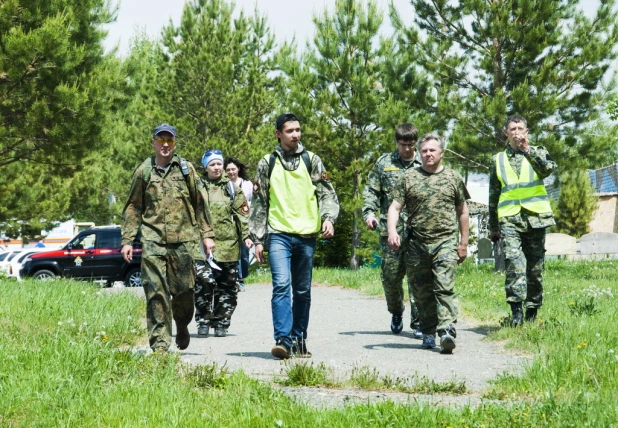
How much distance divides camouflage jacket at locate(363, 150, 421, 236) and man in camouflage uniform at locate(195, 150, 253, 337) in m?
1.43

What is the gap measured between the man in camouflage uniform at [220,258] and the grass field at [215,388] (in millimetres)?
1133

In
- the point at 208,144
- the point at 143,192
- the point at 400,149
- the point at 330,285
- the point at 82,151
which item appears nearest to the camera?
the point at 143,192

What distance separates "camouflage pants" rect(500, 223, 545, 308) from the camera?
8.95 meters

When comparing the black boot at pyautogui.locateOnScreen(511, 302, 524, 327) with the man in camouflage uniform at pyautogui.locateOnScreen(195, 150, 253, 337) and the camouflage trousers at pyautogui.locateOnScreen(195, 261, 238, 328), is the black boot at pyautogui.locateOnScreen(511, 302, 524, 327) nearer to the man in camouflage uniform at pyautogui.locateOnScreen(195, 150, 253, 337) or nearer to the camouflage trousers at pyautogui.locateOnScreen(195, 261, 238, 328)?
the man in camouflage uniform at pyautogui.locateOnScreen(195, 150, 253, 337)

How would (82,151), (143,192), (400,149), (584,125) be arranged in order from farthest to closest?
(584,125)
(82,151)
(400,149)
(143,192)

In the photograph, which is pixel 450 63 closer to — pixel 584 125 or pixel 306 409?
pixel 584 125

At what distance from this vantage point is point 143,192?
746 centimetres

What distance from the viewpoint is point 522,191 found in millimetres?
9031

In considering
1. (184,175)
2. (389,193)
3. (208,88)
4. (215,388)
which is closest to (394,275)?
(389,193)

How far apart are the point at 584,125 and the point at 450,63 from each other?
355 centimetres

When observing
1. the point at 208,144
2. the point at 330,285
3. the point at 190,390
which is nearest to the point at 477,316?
the point at 190,390

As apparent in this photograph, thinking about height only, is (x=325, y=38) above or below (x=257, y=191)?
above

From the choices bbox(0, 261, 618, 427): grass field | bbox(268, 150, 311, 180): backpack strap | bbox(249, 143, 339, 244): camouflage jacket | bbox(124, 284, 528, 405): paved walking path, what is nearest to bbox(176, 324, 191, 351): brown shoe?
bbox(124, 284, 528, 405): paved walking path

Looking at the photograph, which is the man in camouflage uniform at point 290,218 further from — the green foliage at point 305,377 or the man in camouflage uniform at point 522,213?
the man in camouflage uniform at point 522,213
